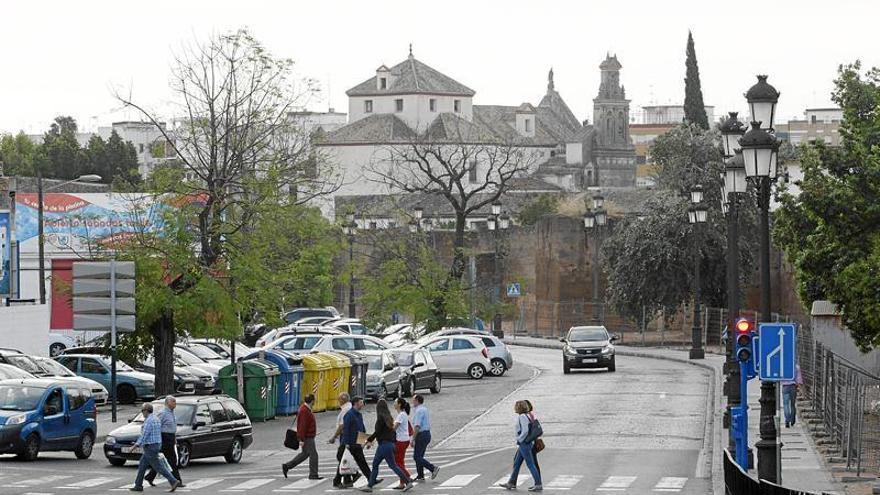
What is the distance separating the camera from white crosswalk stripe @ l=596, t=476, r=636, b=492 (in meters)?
25.1

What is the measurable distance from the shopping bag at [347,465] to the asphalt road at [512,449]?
44 cm

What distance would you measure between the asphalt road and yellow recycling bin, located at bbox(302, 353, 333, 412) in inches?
31.5

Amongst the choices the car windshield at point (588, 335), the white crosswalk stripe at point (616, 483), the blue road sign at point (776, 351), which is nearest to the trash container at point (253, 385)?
the white crosswalk stripe at point (616, 483)

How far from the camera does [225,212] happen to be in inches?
1775

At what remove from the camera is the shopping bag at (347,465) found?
2633cm

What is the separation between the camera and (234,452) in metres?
30.3

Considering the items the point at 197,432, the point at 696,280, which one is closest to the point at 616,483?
the point at 197,432

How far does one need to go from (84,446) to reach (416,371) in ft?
51.6

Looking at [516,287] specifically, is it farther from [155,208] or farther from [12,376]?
[12,376]

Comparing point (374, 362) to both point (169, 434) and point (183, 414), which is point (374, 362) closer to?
point (183, 414)

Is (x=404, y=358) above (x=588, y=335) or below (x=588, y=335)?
below

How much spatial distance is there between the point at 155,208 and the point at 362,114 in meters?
131

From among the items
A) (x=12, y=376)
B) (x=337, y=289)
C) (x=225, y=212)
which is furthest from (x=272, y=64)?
(x=337, y=289)

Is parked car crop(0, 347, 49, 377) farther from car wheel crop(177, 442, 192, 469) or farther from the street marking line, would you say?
the street marking line
